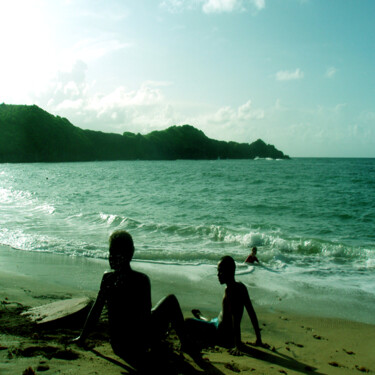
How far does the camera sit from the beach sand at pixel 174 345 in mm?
3285

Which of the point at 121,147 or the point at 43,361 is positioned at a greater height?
the point at 121,147

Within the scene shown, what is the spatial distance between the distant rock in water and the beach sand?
109518mm

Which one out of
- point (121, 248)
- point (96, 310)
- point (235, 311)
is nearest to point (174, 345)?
point (235, 311)

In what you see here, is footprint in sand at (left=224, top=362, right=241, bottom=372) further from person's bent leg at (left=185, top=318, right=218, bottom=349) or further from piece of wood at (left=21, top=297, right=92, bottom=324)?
piece of wood at (left=21, top=297, right=92, bottom=324)

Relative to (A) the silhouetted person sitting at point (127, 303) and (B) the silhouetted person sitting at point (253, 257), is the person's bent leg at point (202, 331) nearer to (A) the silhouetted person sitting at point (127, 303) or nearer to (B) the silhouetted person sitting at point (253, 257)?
(A) the silhouetted person sitting at point (127, 303)

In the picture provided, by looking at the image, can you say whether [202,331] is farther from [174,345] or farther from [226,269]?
[226,269]

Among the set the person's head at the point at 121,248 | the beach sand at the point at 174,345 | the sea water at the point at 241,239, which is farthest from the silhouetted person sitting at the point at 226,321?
the sea water at the point at 241,239

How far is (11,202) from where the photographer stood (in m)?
22.2

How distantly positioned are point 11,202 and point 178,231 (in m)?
13.1

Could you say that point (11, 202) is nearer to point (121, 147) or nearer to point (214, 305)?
point (214, 305)

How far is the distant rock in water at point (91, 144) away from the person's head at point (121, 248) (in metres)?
113

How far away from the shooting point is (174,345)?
4.19m

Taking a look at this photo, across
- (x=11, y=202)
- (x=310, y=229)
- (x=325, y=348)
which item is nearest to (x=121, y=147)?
(x=11, y=202)

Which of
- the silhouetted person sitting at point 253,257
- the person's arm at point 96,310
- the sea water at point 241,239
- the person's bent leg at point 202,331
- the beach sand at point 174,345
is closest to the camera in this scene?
the beach sand at point 174,345
